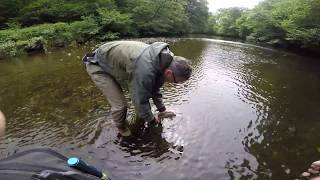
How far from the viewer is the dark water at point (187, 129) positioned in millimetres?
4391

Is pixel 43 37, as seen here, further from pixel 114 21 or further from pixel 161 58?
pixel 161 58

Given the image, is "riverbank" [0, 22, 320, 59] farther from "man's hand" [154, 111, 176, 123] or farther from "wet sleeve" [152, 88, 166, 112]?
"wet sleeve" [152, 88, 166, 112]

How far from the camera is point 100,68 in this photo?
4930 mm

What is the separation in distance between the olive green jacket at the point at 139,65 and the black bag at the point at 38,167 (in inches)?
98.6

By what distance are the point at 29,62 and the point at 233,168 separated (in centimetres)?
1037

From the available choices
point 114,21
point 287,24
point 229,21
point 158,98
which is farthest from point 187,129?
point 229,21

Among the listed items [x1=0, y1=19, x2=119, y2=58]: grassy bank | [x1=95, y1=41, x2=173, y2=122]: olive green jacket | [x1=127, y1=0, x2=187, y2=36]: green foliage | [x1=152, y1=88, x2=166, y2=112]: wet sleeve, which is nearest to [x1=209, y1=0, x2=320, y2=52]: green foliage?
[x1=127, y1=0, x2=187, y2=36]: green foliage

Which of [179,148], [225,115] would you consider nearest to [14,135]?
[179,148]

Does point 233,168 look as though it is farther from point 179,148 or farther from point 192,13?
point 192,13

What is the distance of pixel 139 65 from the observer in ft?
13.8

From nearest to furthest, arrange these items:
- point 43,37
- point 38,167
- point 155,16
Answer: point 38,167 < point 43,37 < point 155,16

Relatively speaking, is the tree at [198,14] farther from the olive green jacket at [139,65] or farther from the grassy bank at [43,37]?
the olive green jacket at [139,65]

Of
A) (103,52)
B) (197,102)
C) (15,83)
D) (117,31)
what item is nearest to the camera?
(103,52)

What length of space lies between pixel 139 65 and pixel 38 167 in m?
2.73
